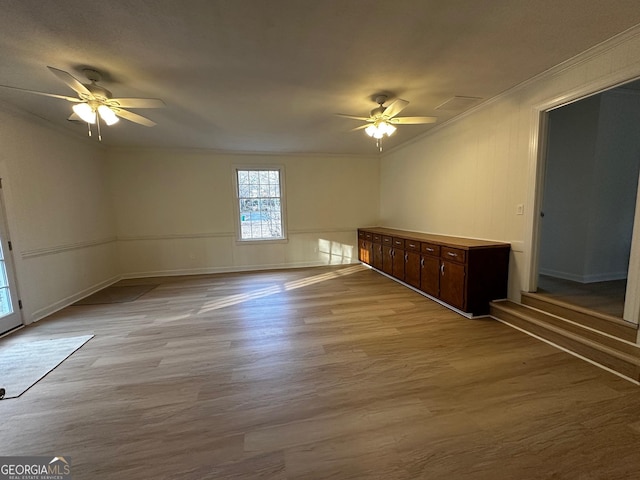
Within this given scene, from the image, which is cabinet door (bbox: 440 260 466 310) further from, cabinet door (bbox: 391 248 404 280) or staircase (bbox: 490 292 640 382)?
cabinet door (bbox: 391 248 404 280)

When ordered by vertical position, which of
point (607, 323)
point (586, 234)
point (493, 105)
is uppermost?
point (493, 105)

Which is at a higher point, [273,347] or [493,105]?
[493,105]

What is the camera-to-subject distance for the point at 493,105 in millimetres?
3297

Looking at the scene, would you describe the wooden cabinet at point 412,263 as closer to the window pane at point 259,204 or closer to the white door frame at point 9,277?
the window pane at point 259,204

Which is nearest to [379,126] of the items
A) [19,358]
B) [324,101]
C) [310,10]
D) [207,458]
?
[324,101]

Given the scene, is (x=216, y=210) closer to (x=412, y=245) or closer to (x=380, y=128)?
(x=380, y=128)

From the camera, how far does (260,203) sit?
595 cm

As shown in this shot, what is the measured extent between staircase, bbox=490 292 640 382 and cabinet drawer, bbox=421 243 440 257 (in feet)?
3.03

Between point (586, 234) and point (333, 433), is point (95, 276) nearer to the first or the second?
point (333, 433)

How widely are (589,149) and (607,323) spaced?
2.52 m

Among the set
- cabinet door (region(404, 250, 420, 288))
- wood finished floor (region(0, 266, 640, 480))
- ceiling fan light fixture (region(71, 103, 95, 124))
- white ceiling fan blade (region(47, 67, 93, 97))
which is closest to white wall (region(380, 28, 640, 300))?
cabinet door (region(404, 250, 420, 288))

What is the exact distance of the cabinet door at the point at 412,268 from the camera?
13.2 feet

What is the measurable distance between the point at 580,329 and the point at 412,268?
2.03 metres

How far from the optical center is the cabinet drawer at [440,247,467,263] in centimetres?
314
